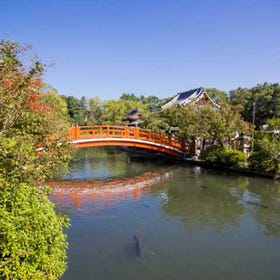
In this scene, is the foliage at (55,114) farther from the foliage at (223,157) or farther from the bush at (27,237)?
the foliage at (223,157)

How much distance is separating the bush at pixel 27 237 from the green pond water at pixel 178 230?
6.54ft

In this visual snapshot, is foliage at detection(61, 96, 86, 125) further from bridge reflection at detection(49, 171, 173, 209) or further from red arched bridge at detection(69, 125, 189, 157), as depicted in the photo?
bridge reflection at detection(49, 171, 173, 209)

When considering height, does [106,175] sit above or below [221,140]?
below

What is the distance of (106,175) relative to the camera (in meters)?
18.0

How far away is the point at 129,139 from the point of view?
65.1ft

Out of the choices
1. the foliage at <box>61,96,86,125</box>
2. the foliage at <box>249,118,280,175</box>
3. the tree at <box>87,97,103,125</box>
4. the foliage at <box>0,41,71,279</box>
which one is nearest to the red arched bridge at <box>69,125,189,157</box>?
the foliage at <box>249,118,280,175</box>

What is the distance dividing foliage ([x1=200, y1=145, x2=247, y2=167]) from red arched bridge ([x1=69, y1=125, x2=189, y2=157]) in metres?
2.60

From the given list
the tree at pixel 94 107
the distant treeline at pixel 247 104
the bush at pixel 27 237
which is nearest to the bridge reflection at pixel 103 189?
the bush at pixel 27 237

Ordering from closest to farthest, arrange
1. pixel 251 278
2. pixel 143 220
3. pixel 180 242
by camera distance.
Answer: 1. pixel 251 278
2. pixel 180 242
3. pixel 143 220

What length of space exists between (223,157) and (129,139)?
5861 mm

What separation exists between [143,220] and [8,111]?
19.1 feet

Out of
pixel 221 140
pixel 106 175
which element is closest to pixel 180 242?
pixel 106 175

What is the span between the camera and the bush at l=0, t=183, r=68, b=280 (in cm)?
408

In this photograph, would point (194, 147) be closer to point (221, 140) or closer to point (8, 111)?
point (221, 140)
